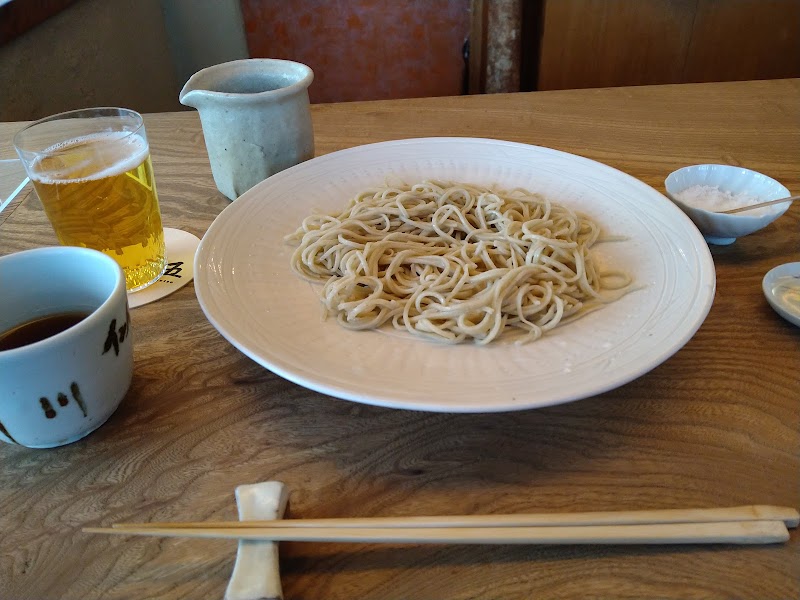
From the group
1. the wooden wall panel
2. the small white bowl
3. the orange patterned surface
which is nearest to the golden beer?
the small white bowl

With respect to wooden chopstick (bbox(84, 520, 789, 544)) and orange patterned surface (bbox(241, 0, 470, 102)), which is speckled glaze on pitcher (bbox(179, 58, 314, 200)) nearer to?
wooden chopstick (bbox(84, 520, 789, 544))

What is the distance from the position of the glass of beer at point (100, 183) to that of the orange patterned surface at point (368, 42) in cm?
253

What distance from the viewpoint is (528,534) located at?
1.67 feet

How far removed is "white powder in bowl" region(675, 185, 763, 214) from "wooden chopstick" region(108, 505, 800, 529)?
58 cm

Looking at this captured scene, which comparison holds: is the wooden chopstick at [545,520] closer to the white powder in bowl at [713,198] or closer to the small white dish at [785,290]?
the small white dish at [785,290]

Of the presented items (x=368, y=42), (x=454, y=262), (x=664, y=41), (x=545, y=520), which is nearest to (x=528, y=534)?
(x=545, y=520)

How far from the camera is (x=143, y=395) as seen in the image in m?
0.71

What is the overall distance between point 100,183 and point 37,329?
24 cm

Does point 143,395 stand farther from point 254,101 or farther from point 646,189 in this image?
point 646,189

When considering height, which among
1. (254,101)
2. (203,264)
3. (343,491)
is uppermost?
(254,101)

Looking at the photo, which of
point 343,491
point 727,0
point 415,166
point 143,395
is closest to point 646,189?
point 415,166

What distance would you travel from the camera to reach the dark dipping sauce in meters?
0.67

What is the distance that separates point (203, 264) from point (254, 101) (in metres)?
0.34

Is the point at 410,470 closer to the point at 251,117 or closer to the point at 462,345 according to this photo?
the point at 462,345
